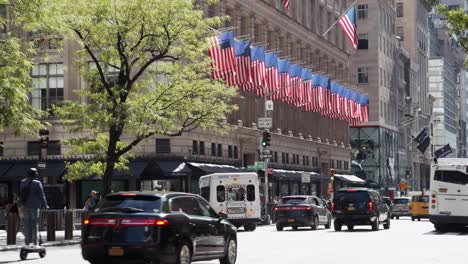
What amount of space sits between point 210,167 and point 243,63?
754 centimetres

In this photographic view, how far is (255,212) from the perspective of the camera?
144ft

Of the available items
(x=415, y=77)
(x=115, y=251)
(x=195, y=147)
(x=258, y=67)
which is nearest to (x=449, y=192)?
(x=258, y=67)

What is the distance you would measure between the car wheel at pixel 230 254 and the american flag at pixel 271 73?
37.5m

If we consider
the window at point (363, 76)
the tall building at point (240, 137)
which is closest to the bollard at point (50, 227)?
Result: the tall building at point (240, 137)

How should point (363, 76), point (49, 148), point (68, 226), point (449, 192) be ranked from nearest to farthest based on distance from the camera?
point (68, 226), point (449, 192), point (49, 148), point (363, 76)

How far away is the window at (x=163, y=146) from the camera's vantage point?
55906mm

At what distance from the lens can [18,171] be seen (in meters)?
55.9

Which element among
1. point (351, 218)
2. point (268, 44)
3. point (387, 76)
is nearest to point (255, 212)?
point (351, 218)

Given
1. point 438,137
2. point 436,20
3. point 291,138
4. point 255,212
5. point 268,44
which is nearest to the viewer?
point 255,212

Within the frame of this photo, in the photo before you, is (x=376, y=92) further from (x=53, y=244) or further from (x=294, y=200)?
(x=53, y=244)

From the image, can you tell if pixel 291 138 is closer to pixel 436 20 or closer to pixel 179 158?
pixel 179 158

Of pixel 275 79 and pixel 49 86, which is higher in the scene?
pixel 275 79

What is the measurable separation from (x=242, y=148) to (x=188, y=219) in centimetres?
4851

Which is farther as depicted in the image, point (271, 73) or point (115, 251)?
point (271, 73)
